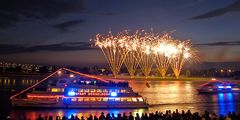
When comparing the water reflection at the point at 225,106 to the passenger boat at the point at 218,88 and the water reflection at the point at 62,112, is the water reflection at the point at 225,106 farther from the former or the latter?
the water reflection at the point at 62,112

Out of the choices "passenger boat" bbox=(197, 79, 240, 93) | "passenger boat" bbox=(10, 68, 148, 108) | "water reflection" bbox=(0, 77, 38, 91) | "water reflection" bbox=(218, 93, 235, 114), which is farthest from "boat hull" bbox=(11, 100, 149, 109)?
"passenger boat" bbox=(197, 79, 240, 93)

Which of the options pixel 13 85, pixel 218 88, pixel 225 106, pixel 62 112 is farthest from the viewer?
pixel 13 85

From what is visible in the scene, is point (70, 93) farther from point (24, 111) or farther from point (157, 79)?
point (157, 79)

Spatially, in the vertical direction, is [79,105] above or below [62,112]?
above

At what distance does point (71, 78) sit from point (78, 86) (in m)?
2.79

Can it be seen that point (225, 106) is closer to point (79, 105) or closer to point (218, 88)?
point (79, 105)

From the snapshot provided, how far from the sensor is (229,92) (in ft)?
291

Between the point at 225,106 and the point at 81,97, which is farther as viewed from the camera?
the point at 225,106

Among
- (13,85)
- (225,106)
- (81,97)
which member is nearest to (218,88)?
(225,106)

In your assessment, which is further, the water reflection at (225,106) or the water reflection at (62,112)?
the water reflection at (225,106)

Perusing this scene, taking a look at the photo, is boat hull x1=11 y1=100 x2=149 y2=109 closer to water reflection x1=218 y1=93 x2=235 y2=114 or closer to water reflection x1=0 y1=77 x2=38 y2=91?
water reflection x1=218 y1=93 x2=235 y2=114

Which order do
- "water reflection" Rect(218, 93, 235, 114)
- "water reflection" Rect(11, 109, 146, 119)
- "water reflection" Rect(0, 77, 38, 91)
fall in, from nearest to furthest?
"water reflection" Rect(11, 109, 146, 119) → "water reflection" Rect(218, 93, 235, 114) → "water reflection" Rect(0, 77, 38, 91)

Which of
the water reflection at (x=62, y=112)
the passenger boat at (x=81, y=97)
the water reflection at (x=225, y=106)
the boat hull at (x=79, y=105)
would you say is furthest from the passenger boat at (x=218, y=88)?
the water reflection at (x=62, y=112)

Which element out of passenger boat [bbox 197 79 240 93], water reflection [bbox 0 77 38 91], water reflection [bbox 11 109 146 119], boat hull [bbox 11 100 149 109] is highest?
water reflection [bbox 0 77 38 91]
